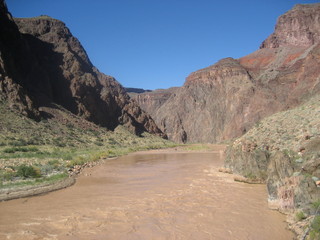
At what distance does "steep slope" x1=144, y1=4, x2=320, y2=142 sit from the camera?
7856 centimetres

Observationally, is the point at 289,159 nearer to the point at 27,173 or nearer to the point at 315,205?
the point at 315,205

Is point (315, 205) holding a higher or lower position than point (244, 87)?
lower

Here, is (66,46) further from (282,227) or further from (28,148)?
(282,227)

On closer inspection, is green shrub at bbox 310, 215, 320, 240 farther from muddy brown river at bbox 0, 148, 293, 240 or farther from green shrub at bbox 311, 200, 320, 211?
muddy brown river at bbox 0, 148, 293, 240

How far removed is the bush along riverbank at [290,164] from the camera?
7859mm

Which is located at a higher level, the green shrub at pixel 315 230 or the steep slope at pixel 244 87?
the steep slope at pixel 244 87

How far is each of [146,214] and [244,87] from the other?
84.4 meters

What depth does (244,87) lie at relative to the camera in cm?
8806

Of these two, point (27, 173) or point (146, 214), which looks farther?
point (27, 173)

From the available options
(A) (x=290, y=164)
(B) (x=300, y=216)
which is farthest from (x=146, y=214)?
(A) (x=290, y=164)

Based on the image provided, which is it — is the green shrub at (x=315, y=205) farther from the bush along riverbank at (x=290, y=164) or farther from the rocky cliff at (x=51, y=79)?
the rocky cliff at (x=51, y=79)

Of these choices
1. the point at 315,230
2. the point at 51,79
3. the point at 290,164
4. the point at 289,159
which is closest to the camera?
the point at 315,230

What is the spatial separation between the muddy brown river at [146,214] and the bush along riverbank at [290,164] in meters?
0.59

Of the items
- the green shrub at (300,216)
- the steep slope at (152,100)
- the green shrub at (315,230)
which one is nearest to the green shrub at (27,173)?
the green shrub at (300,216)
